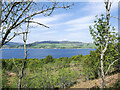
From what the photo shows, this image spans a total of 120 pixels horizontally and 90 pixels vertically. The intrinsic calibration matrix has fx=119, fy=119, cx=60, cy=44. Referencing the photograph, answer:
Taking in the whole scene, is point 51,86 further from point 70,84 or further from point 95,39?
point 95,39

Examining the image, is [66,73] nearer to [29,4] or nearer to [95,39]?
[95,39]

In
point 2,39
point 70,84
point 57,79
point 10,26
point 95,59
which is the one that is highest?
point 10,26

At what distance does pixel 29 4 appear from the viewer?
3.95 ft

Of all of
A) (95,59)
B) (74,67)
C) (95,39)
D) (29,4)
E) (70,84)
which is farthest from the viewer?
(74,67)

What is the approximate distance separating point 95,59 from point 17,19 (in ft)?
44.7

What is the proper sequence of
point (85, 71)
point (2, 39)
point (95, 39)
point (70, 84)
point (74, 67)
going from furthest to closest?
point (74, 67)
point (70, 84)
point (85, 71)
point (95, 39)
point (2, 39)

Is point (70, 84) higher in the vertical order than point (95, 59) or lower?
lower

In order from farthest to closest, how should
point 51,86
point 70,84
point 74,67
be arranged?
point 74,67, point 70,84, point 51,86

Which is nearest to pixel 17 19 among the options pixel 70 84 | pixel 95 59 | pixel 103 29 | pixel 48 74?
pixel 103 29

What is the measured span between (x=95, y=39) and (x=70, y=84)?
19.7 m

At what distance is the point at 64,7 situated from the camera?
4.13ft

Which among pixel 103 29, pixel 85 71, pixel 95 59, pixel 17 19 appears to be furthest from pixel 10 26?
pixel 85 71

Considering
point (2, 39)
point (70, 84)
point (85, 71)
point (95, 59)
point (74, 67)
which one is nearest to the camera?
point (2, 39)

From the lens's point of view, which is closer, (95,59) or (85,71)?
(95,59)
